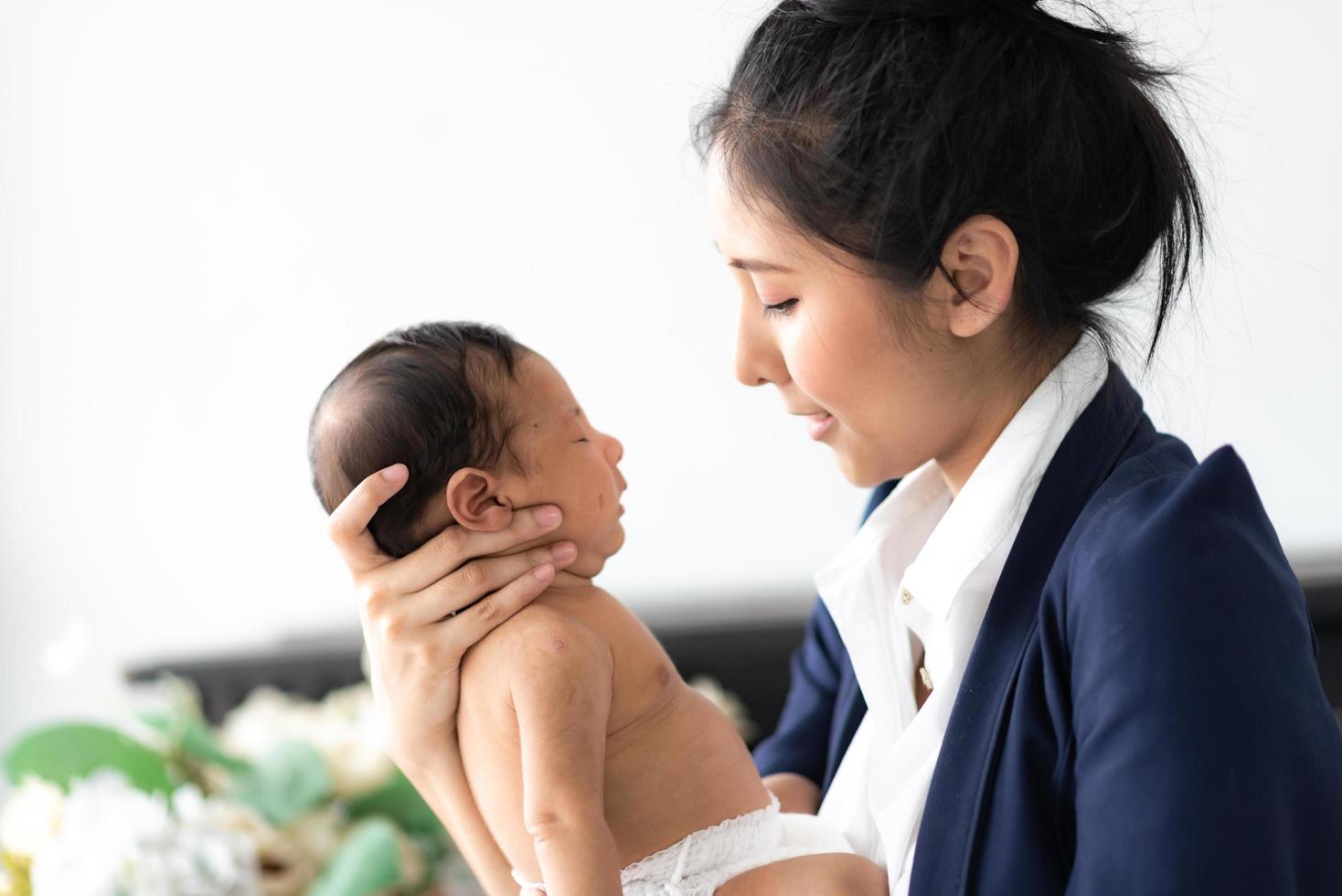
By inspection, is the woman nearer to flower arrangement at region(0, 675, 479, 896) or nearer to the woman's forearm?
the woman's forearm

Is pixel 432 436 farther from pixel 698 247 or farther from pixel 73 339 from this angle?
pixel 73 339

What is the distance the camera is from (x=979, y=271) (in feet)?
3.13

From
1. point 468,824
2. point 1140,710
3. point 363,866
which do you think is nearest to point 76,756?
point 363,866

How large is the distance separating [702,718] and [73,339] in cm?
180

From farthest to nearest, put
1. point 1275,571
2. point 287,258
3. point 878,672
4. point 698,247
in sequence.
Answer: point 287,258, point 698,247, point 878,672, point 1275,571

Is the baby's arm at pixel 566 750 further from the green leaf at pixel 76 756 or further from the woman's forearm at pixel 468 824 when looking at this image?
the green leaf at pixel 76 756

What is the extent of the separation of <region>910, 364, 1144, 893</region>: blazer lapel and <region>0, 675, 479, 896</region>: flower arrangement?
75 cm

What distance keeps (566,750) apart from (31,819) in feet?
2.51

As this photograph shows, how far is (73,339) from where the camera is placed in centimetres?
234

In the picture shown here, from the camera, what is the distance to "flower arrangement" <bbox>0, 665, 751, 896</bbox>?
1.26 metres

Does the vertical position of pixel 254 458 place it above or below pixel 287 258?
below

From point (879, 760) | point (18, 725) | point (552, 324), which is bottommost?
point (18, 725)

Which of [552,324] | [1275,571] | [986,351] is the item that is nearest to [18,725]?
[552,324]

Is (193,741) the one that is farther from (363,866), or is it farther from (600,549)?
(600,549)
